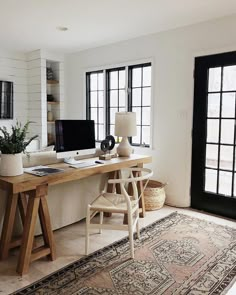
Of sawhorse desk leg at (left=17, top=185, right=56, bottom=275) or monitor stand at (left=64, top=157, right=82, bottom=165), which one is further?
monitor stand at (left=64, top=157, right=82, bottom=165)

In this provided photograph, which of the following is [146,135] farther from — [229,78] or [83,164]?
[83,164]

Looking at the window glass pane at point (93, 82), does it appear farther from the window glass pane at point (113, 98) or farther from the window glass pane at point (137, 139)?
the window glass pane at point (137, 139)

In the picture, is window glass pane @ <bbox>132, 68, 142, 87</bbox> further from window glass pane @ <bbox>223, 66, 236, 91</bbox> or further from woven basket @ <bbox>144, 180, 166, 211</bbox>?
woven basket @ <bbox>144, 180, 166, 211</bbox>

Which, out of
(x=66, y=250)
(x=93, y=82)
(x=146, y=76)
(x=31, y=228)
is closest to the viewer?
(x=31, y=228)

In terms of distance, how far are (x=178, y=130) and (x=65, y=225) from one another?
1.93 m

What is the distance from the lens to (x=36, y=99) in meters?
5.32

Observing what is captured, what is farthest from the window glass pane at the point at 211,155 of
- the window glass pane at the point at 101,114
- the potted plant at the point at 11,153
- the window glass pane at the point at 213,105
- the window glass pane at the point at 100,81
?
the potted plant at the point at 11,153

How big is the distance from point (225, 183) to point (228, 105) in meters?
0.97

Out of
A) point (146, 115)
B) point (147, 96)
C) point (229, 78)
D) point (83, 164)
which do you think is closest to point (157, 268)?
point (83, 164)

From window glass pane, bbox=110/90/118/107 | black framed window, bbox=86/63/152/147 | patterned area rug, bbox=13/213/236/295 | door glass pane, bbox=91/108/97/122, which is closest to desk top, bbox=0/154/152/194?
patterned area rug, bbox=13/213/236/295

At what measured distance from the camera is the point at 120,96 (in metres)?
4.64

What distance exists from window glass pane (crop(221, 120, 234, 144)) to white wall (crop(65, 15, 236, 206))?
1.41 feet

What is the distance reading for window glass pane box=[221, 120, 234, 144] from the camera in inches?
133

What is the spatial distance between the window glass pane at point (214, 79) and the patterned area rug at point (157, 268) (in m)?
1.72
